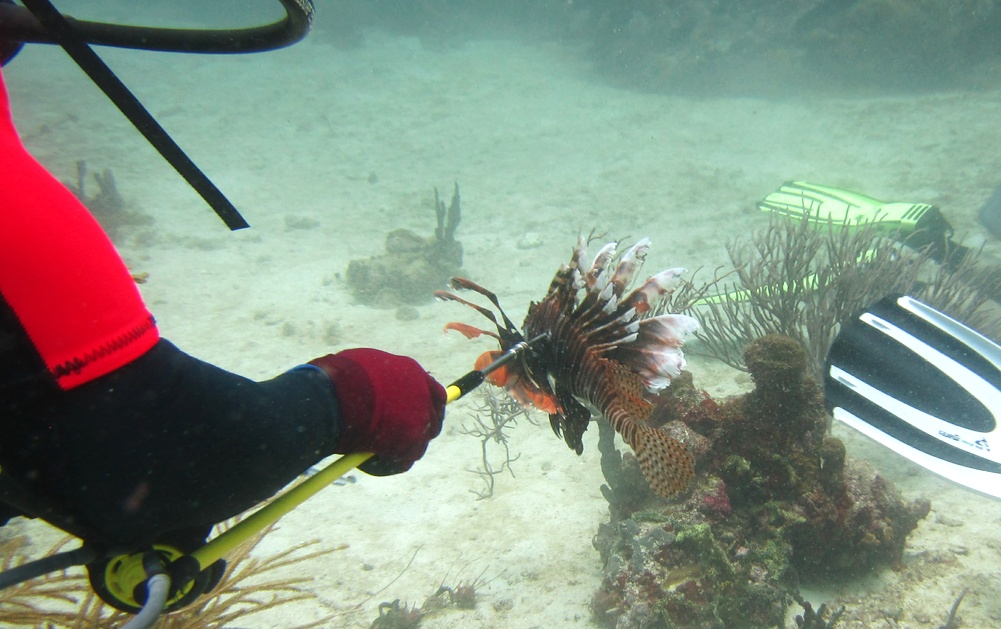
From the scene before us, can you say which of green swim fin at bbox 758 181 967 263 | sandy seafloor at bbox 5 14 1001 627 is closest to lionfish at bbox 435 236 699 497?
sandy seafloor at bbox 5 14 1001 627

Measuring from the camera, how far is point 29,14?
2.97ft

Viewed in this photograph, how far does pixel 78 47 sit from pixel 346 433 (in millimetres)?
860

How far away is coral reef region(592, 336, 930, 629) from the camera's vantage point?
2.60 m

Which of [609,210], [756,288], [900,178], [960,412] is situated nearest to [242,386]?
[960,412]

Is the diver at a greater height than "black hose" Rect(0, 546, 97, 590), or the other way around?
the diver

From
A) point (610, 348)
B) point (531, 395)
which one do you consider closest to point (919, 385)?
point (610, 348)

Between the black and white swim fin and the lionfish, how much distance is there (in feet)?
7.05

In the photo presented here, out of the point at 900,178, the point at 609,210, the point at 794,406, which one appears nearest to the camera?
the point at 794,406

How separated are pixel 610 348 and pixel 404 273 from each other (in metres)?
7.32

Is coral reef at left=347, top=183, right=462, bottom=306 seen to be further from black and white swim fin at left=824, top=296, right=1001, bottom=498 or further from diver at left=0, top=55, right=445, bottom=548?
diver at left=0, top=55, right=445, bottom=548

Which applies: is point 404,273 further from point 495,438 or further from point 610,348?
point 610,348

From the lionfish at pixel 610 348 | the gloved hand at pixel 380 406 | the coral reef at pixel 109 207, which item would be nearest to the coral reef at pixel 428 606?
the lionfish at pixel 610 348

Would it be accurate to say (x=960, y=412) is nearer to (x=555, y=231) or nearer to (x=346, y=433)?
(x=346, y=433)

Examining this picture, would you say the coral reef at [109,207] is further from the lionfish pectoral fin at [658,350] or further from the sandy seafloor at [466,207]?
the lionfish pectoral fin at [658,350]
